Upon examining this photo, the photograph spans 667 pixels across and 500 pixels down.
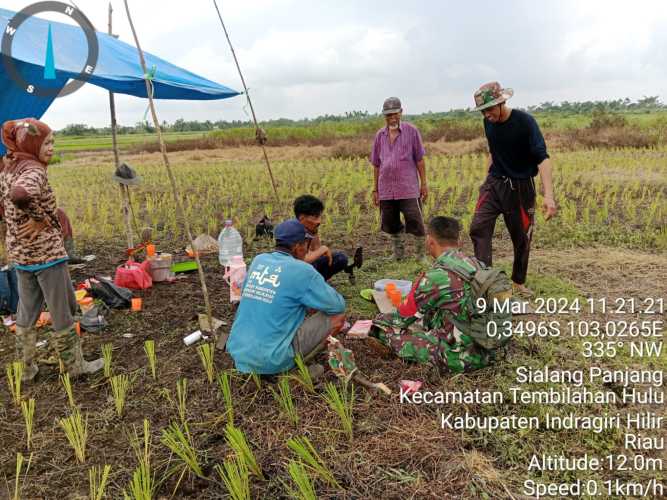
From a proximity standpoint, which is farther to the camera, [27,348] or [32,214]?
[27,348]

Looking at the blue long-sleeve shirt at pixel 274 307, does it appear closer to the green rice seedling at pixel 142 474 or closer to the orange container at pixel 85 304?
the green rice seedling at pixel 142 474

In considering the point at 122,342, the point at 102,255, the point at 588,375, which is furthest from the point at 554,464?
the point at 102,255

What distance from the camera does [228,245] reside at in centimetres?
566

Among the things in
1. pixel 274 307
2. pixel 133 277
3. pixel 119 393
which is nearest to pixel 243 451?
pixel 274 307

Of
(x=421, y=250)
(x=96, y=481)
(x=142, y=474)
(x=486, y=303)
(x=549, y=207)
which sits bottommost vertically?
(x=96, y=481)

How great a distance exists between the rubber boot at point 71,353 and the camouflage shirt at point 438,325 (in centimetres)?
198

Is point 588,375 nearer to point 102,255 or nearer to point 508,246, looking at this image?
point 508,246

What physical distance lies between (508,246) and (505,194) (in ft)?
6.62

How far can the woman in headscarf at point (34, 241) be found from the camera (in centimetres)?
289

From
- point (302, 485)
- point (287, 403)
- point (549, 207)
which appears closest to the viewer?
point (302, 485)

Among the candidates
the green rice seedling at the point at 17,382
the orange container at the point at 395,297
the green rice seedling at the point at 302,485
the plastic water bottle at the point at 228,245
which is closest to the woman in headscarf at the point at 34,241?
the green rice seedling at the point at 17,382

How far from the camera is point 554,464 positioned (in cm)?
220

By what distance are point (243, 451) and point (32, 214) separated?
76.2 inches

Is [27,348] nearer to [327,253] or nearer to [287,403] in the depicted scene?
[287,403]
